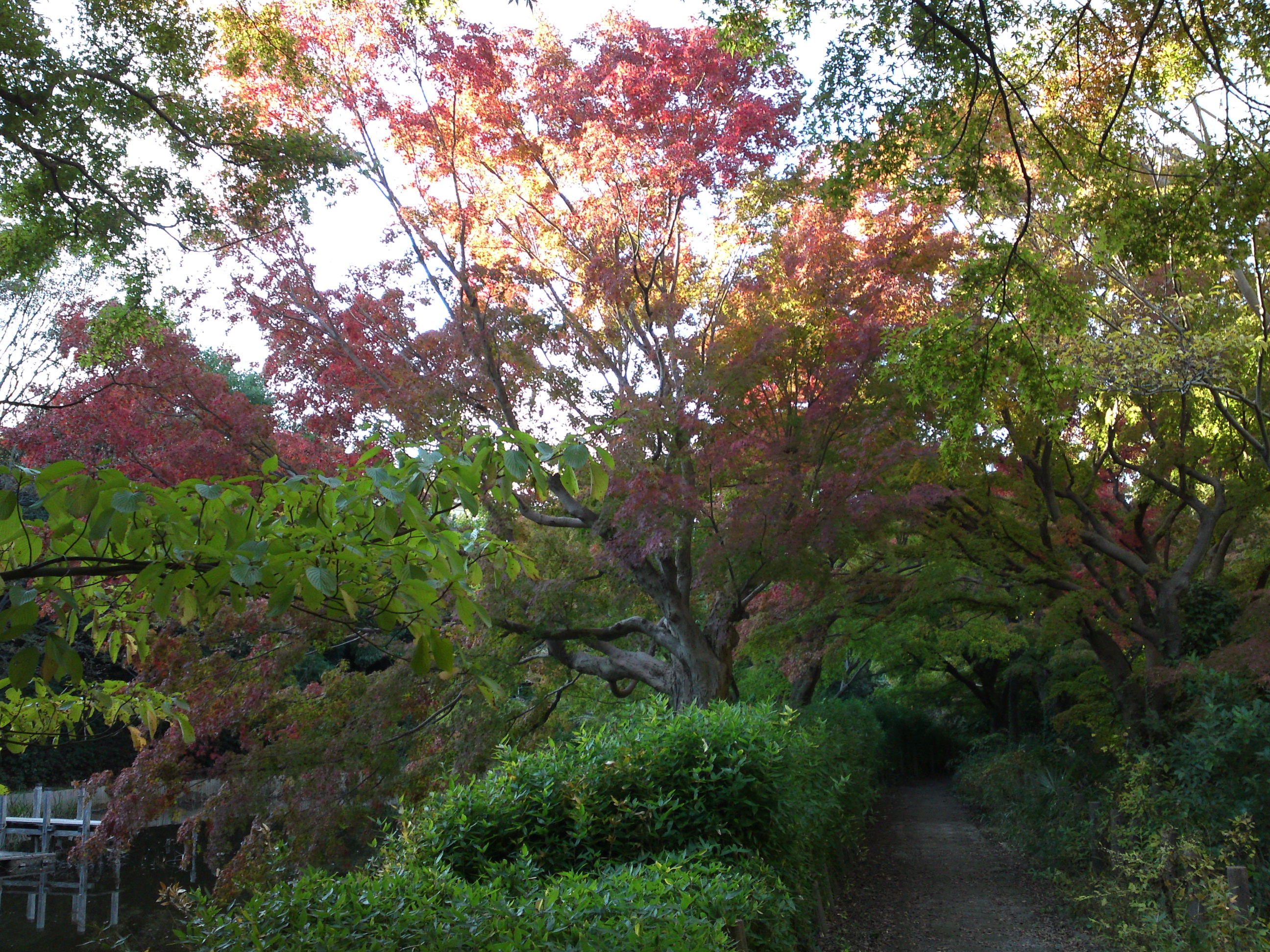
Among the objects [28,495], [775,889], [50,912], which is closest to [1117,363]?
[775,889]

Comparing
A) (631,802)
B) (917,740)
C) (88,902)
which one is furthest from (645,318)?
(917,740)

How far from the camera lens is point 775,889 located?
447 cm

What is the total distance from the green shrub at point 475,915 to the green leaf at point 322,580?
1.55 m

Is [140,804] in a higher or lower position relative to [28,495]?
lower

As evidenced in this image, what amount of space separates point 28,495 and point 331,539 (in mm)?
22352

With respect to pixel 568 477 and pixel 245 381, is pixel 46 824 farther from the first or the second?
pixel 568 477

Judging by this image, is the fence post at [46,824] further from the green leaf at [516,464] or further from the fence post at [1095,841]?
the green leaf at [516,464]

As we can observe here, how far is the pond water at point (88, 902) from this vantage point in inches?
555

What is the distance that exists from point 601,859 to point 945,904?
5824 millimetres

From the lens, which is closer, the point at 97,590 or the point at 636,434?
the point at 97,590

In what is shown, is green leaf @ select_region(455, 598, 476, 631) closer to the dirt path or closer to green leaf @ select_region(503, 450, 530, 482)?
green leaf @ select_region(503, 450, 530, 482)

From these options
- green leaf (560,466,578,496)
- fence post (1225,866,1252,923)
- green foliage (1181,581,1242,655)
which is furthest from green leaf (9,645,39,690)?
green foliage (1181,581,1242,655)

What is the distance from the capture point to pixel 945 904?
28.7 ft

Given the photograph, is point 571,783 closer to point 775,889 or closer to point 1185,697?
point 775,889
